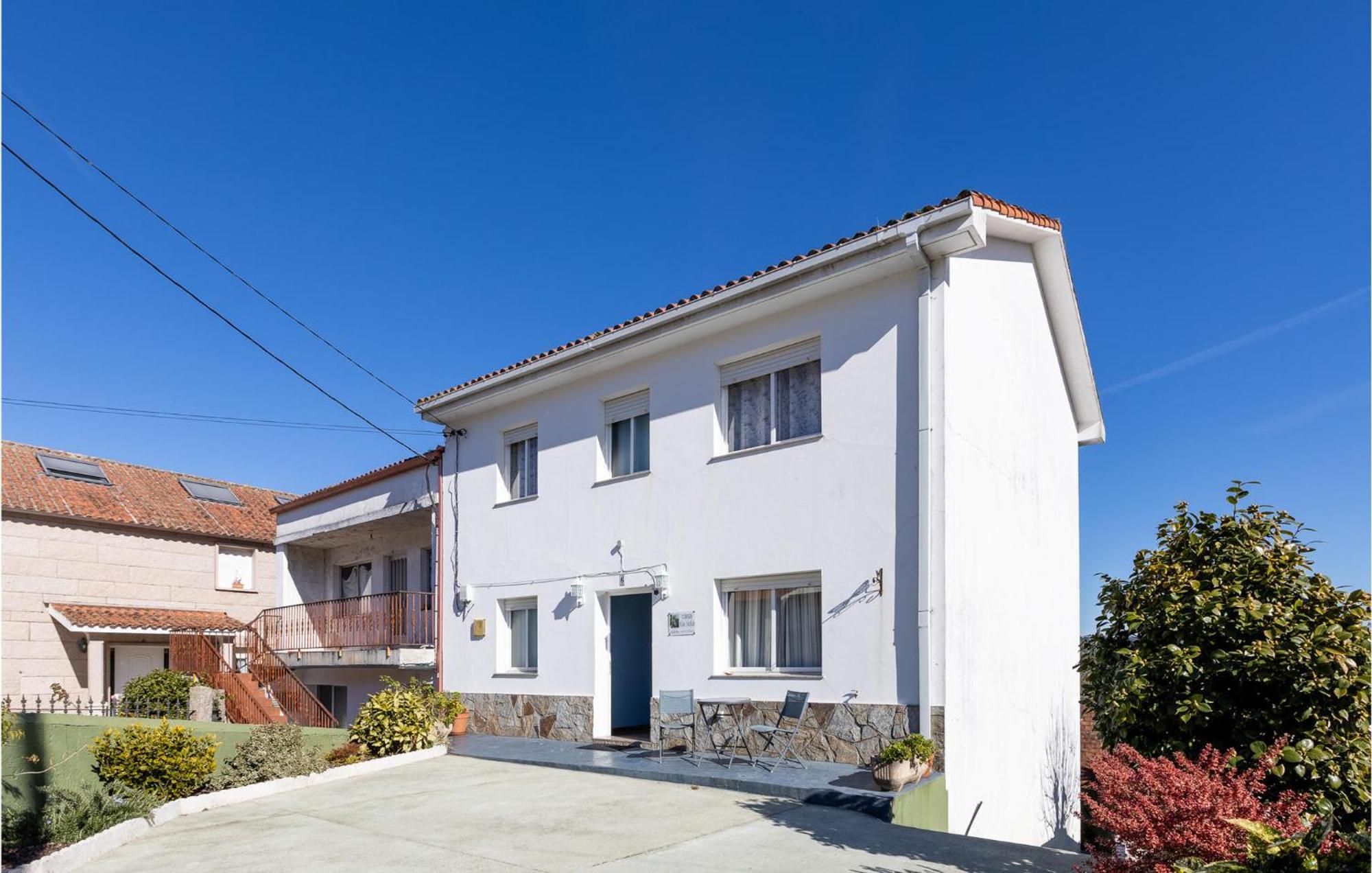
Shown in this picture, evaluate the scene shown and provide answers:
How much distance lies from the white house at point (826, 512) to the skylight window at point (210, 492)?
13755 millimetres

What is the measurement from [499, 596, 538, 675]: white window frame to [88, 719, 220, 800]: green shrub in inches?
212

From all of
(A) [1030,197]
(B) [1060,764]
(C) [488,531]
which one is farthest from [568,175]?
(B) [1060,764]

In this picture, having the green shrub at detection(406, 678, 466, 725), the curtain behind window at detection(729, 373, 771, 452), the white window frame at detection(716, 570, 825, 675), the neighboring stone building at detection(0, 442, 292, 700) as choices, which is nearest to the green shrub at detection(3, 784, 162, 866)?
the green shrub at detection(406, 678, 466, 725)

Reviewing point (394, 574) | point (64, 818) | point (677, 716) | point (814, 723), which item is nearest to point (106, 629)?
point (394, 574)

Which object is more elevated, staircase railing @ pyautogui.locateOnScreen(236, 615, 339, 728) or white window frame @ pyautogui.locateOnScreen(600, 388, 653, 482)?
white window frame @ pyautogui.locateOnScreen(600, 388, 653, 482)

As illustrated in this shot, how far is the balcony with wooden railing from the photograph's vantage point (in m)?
18.2

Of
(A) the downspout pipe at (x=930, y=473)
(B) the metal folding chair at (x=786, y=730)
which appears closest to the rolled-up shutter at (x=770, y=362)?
(A) the downspout pipe at (x=930, y=473)

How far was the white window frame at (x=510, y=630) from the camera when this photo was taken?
52.7ft

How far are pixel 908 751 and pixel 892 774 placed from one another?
30cm

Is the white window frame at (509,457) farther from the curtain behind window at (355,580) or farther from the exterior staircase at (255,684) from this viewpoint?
the curtain behind window at (355,580)

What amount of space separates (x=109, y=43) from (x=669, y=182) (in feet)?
31.4

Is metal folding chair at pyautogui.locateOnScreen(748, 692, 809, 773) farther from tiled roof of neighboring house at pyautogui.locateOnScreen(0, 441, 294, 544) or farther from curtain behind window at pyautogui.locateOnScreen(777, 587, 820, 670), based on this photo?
tiled roof of neighboring house at pyautogui.locateOnScreen(0, 441, 294, 544)

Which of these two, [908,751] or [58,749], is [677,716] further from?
[58,749]

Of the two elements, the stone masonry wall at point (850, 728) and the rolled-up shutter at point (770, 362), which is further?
the rolled-up shutter at point (770, 362)
